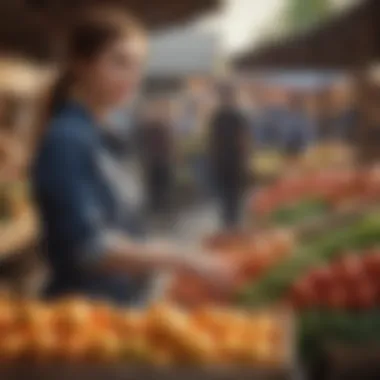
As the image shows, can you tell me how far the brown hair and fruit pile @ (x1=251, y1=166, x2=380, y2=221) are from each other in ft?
0.86

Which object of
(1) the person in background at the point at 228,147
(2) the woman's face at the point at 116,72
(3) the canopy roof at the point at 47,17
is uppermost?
(3) the canopy roof at the point at 47,17

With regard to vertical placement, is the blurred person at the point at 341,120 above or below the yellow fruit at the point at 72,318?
above

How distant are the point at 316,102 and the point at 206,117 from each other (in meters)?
0.14

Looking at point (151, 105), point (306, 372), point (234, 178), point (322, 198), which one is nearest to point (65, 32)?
point (151, 105)

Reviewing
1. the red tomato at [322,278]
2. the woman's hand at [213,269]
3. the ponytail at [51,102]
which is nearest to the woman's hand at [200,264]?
the woman's hand at [213,269]

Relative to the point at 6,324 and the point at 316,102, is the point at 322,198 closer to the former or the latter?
the point at 316,102

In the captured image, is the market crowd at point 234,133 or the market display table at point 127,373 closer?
the market display table at point 127,373

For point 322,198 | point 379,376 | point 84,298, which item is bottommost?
point 379,376

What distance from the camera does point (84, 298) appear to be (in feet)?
3.57

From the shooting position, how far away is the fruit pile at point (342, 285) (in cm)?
108

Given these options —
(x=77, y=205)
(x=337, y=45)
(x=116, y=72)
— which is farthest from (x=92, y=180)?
(x=337, y=45)

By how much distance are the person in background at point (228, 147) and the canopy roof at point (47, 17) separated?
0.11 meters

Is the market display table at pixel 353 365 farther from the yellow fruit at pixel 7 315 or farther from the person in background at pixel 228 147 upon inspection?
the yellow fruit at pixel 7 315

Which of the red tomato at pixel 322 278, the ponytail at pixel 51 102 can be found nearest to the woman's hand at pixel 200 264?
the red tomato at pixel 322 278
